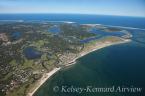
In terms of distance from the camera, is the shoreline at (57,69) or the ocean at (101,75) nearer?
the ocean at (101,75)

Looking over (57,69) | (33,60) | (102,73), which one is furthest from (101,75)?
(33,60)

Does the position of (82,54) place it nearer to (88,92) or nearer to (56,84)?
(56,84)

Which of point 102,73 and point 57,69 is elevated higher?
point 102,73

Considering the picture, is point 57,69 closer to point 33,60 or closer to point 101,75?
point 33,60

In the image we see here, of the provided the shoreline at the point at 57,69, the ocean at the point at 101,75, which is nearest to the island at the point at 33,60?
the shoreline at the point at 57,69

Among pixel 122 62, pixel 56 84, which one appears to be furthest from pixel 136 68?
pixel 56 84

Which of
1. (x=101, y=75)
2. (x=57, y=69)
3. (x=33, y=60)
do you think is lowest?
(x=57, y=69)

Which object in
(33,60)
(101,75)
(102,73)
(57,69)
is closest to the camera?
(101,75)

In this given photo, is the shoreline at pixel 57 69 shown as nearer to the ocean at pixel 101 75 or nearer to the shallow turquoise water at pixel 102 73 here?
the ocean at pixel 101 75

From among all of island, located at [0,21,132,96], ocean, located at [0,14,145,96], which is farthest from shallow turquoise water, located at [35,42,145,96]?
island, located at [0,21,132,96]

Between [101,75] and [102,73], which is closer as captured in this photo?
[101,75]

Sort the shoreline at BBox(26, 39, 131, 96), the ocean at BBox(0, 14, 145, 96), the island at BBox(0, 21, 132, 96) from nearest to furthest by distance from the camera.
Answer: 1. the ocean at BBox(0, 14, 145, 96)
2. the shoreline at BBox(26, 39, 131, 96)
3. the island at BBox(0, 21, 132, 96)

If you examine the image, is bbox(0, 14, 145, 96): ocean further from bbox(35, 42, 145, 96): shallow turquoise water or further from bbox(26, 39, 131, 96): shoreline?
bbox(26, 39, 131, 96): shoreline
